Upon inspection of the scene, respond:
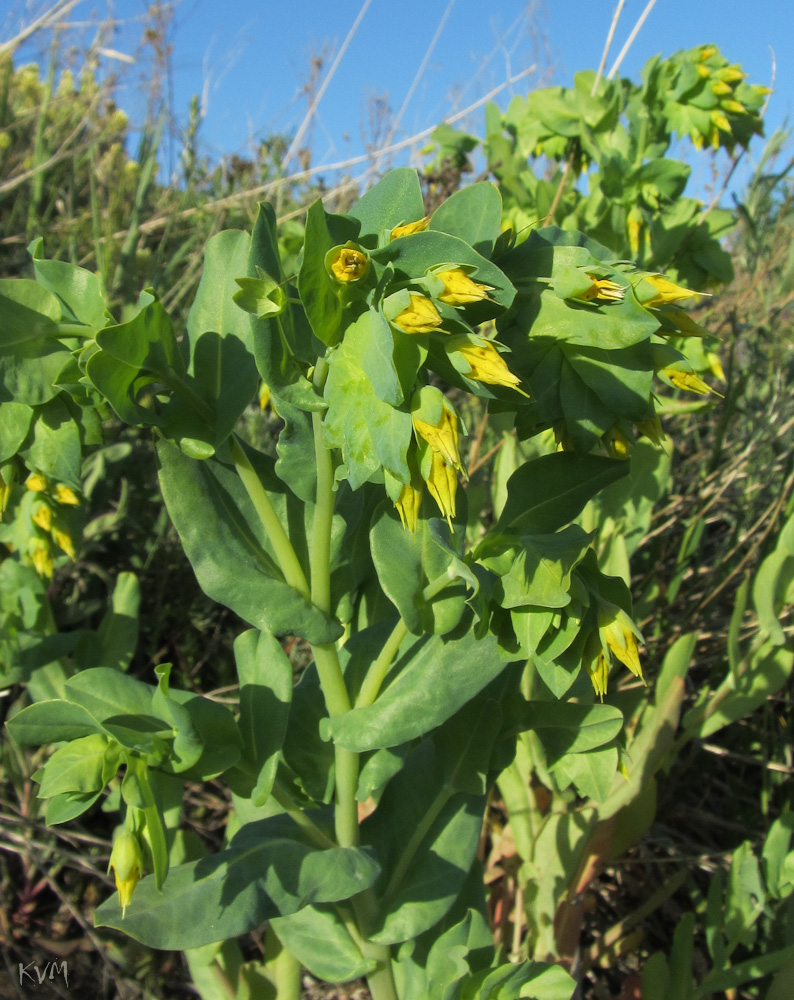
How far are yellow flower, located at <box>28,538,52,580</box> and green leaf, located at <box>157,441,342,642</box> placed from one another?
695 millimetres

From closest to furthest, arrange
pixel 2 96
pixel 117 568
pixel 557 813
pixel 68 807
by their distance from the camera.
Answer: pixel 68 807 < pixel 557 813 < pixel 117 568 < pixel 2 96

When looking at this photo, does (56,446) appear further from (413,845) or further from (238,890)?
(413,845)

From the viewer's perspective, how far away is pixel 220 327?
3.72ft

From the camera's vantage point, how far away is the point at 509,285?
2.78 feet

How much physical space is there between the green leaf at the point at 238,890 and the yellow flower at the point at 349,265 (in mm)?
844

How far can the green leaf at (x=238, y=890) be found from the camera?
1048 mm

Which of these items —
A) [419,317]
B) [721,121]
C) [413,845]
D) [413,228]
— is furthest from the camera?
[721,121]

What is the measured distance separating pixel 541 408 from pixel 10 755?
181cm

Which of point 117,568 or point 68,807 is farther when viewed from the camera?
point 117,568

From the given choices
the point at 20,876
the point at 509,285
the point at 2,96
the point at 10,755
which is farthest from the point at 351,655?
the point at 2,96

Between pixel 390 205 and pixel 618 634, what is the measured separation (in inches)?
24.4

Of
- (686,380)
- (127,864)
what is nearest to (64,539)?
(127,864)

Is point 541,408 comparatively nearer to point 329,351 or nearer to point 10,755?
point 329,351

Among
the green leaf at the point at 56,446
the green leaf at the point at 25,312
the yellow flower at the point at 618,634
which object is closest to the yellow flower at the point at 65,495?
the green leaf at the point at 56,446
